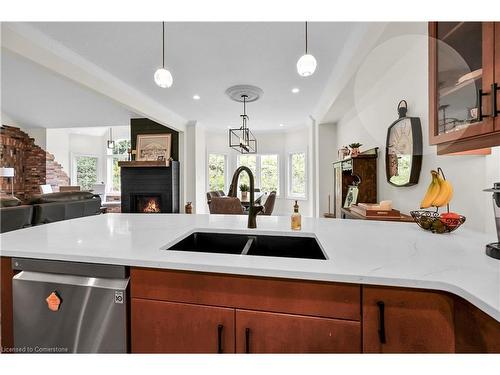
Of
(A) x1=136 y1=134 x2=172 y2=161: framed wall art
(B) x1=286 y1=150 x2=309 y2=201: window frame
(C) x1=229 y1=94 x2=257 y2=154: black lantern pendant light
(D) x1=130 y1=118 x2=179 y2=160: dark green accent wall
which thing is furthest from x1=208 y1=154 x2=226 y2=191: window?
(B) x1=286 y1=150 x2=309 y2=201: window frame

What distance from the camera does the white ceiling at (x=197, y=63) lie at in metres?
2.32

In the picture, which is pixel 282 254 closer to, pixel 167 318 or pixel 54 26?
pixel 167 318

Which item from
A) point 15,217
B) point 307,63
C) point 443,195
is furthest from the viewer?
point 15,217

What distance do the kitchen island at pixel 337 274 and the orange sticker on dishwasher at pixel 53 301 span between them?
167 millimetres

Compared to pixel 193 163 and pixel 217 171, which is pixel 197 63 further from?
pixel 217 171

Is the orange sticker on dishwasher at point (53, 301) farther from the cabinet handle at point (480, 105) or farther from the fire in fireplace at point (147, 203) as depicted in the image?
the fire in fireplace at point (147, 203)

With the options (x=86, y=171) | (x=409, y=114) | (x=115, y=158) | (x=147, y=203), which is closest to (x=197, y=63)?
(x=409, y=114)

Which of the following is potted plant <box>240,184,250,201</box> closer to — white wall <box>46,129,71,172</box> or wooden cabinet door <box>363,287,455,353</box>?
wooden cabinet door <box>363,287,455,353</box>

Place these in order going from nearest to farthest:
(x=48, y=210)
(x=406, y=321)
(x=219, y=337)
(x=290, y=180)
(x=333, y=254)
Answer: (x=406, y=321) < (x=219, y=337) < (x=333, y=254) < (x=48, y=210) < (x=290, y=180)

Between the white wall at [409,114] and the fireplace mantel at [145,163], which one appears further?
the fireplace mantel at [145,163]

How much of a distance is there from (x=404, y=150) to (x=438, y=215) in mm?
1118

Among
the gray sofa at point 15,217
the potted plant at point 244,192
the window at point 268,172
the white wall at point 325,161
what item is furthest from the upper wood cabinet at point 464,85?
the window at point 268,172

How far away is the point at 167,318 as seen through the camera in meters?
0.88

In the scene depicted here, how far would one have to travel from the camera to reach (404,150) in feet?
7.10
